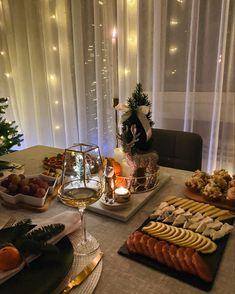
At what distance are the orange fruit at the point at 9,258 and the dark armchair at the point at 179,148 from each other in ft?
3.46

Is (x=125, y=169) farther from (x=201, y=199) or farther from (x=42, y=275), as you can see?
(x=42, y=275)

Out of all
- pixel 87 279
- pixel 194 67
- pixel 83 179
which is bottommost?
pixel 87 279

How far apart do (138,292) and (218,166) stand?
1.62 m

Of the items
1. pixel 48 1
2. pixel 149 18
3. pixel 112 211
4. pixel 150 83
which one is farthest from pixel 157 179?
pixel 48 1

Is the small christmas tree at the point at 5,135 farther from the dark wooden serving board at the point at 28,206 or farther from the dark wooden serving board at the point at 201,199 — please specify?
the dark wooden serving board at the point at 201,199

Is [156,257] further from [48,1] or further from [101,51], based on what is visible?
[48,1]

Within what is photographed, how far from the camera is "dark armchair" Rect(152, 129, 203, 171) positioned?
1.38 metres

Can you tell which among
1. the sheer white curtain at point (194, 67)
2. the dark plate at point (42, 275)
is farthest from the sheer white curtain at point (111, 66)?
the dark plate at point (42, 275)

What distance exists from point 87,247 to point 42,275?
0.16 meters

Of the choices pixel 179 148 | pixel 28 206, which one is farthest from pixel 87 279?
pixel 179 148

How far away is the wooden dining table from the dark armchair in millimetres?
393

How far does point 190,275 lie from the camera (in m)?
0.57

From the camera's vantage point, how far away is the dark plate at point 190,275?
556 millimetres

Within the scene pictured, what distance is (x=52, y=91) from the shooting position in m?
2.78
